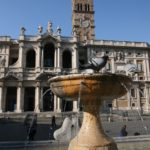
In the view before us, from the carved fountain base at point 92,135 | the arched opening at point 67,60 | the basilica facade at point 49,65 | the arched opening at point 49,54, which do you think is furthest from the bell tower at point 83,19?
the carved fountain base at point 92,135

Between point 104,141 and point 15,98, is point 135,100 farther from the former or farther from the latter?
point 104,141

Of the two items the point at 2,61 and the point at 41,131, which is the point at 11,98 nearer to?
the point at 2,61

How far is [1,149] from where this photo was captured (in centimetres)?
944

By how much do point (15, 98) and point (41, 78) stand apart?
5.94 meters

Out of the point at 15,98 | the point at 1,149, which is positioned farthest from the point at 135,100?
the point at 1,149

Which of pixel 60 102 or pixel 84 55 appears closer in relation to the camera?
pixel 60 102

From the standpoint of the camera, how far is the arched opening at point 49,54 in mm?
45103

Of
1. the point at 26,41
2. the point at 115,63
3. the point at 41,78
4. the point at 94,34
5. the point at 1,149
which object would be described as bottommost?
the point at 1,149

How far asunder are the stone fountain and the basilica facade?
A: 105 feet

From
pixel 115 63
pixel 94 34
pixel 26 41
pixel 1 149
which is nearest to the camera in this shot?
pixel 1 149

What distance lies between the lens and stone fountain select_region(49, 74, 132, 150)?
6.47 m

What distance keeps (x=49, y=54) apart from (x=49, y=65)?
2085 millimetres

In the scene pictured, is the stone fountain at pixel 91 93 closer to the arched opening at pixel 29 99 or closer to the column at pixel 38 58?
the column at pixel 38 58

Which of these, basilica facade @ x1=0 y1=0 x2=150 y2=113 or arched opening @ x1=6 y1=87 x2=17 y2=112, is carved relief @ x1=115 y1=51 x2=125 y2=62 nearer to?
basilica facade @ x1=0 y1=0 x2=150 y2=113
